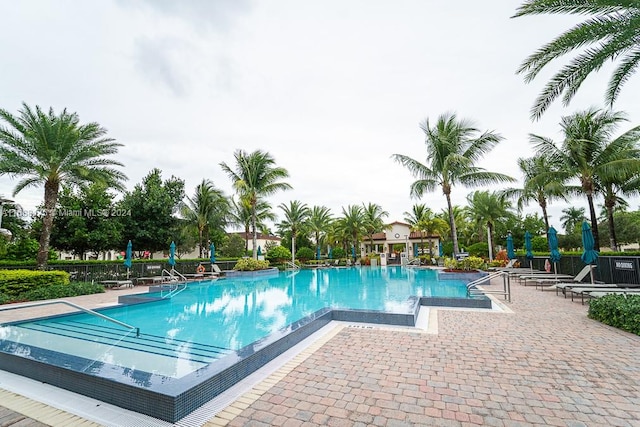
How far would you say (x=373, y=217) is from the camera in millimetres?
36250

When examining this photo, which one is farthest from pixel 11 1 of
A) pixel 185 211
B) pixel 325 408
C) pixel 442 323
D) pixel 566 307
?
pixel 185 211

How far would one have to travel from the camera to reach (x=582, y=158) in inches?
547

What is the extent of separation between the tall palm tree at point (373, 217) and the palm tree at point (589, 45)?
90.1 feet

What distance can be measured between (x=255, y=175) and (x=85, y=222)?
11470 millimetres

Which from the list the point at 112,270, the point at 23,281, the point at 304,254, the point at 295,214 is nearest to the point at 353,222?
the point at 295,214

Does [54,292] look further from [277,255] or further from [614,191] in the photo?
[614,191]

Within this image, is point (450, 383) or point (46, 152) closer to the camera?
point (450, 383)

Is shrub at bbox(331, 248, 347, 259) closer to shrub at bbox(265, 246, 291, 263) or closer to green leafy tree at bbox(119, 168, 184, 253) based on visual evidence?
shrub at bbox(265, 246, 291, 263)

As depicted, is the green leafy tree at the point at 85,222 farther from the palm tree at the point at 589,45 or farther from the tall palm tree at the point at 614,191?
the tall palm tree at the point at 614,191

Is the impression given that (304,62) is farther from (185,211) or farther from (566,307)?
(185,211)

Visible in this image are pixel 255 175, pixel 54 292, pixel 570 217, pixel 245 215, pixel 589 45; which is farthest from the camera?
pixel 570 217

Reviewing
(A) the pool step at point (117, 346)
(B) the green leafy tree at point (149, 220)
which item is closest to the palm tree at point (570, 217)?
(B) the green leafy tree at point (149, 220)

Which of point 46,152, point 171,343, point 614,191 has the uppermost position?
point 46,152

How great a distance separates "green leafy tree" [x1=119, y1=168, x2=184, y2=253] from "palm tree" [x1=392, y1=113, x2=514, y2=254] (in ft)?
61.5
